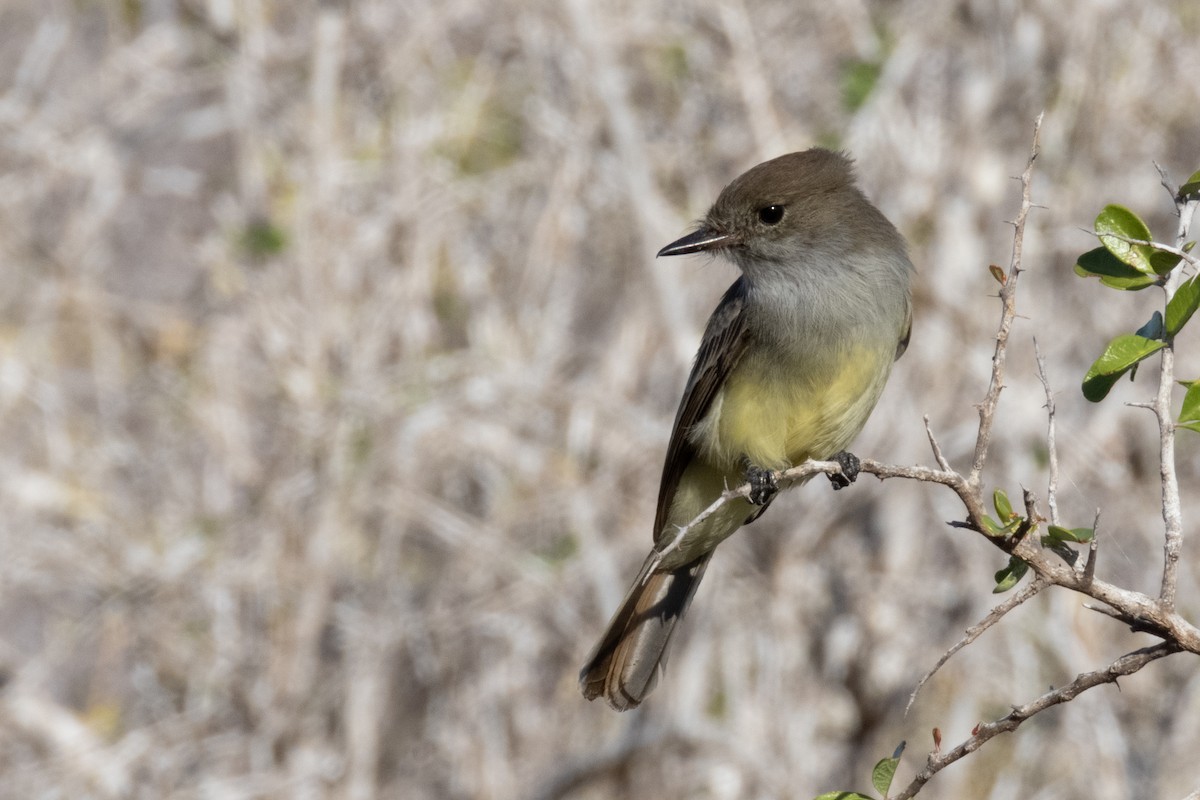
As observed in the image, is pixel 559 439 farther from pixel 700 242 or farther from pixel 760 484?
pixel 760 484

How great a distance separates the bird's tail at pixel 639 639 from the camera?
4.24 m

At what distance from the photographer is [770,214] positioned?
4430 mm

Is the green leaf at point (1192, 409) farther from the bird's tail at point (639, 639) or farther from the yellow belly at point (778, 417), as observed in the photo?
the bird's tail at point (639, 639)

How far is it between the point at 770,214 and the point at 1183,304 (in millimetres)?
2280

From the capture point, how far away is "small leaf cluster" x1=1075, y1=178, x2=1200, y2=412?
7.35 feet

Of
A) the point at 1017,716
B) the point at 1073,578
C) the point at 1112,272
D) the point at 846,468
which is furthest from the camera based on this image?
the point at 846,468

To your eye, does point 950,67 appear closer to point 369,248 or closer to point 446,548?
point 369,248

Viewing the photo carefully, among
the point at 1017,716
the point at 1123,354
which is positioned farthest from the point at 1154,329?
the point at 1017,716

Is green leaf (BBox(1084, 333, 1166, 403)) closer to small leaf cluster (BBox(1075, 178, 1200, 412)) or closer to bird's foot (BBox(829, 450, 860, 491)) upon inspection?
small leaf cluster (BBox(1075, 178, 1200, 412))

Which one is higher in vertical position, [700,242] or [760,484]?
[700,242]

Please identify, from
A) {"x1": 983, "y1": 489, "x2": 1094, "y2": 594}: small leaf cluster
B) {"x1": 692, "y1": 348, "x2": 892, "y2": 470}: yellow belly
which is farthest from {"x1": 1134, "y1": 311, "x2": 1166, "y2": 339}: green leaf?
{"x1": 692, "y1": 348, "x2": 892, "y2": 470}: yellow belly

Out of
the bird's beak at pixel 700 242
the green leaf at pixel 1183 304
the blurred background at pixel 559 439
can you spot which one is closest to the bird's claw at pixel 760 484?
the bird's beak at pixel 700 242

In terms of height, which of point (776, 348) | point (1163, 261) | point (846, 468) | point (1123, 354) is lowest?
point (846, 468)

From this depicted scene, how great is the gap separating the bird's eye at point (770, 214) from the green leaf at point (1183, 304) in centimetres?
222
